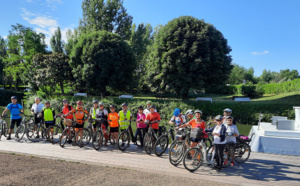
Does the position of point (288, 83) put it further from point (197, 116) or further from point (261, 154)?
point (197, 116)

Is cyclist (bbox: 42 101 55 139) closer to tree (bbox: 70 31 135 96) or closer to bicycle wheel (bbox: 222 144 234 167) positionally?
bicycle wheel (bbox: 222 144 234 167)

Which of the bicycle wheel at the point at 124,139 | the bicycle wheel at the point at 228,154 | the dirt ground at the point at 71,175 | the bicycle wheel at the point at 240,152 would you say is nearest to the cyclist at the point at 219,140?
the bicycle wheel at the point at 228,154

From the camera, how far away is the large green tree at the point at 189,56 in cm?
2383

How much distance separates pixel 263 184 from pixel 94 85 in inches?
1046

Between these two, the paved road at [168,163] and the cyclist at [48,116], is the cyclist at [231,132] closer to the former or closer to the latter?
the paved road at [168,163]

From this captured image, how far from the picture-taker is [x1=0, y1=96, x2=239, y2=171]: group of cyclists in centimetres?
704

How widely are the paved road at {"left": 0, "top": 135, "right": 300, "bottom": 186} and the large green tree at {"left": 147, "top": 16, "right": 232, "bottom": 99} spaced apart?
50.5ft

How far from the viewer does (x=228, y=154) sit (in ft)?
24.9

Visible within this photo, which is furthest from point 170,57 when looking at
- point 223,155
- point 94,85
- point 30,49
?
point 30,49

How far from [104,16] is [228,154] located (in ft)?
129

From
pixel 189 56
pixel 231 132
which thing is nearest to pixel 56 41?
pixel 189 56

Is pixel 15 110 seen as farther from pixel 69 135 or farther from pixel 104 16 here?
pixel 104 16

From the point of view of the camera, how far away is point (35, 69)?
37.2 metres

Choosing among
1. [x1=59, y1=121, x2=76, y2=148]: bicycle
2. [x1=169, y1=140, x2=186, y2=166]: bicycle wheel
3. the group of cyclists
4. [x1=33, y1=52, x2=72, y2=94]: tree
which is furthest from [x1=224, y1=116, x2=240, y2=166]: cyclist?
[x1=33, y1=52, x2=72, y2=94]: tree
